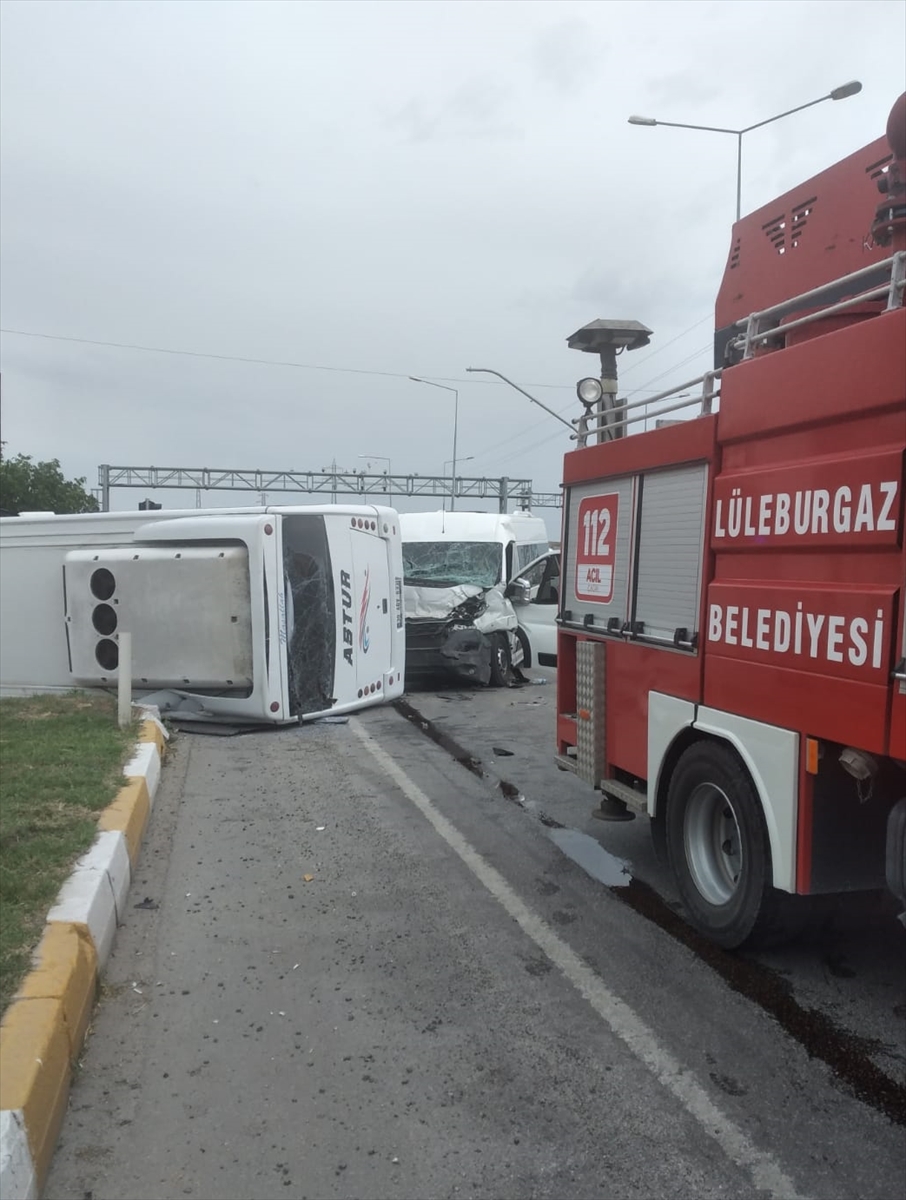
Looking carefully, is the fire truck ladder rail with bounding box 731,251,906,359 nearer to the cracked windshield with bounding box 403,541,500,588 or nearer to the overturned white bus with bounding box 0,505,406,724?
the overturned white bus with bounding box 0,505,406,724

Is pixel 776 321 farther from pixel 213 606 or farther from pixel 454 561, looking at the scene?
pixel 454 561

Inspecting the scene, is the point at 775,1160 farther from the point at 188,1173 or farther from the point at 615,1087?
the point at 188,1173

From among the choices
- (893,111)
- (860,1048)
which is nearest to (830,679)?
(860,1048)

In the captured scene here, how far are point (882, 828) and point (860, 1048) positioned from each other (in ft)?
2.74

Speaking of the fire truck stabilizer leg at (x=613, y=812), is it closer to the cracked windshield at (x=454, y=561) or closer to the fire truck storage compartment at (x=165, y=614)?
the fire truck storage compartment at (x=165, y=614)

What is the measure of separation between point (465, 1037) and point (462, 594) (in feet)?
33.7

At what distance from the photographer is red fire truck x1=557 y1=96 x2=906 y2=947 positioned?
11.4 feet

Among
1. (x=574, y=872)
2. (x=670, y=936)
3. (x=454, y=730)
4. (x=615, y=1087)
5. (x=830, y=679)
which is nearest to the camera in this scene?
(x=615, y=1087)

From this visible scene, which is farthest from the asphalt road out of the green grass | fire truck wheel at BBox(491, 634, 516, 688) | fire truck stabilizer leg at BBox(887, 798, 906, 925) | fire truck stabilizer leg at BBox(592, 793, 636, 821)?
fire truck wheel at BBox(491, 634, 516, 688)

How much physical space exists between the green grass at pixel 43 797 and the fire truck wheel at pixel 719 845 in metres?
3.03

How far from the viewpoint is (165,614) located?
10.3 m

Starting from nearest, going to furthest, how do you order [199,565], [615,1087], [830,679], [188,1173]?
[188,1173]
[615,1087]
[830,679]
[199,565]

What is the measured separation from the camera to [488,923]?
194 inches

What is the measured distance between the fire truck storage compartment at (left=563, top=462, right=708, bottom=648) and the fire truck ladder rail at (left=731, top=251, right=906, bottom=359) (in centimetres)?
64
